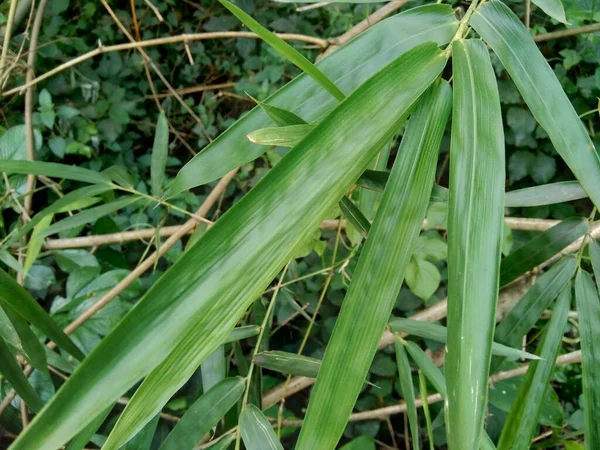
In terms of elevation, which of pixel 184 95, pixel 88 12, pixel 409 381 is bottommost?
pixel 409 381

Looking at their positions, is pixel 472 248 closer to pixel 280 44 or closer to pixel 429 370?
pixel 280 44

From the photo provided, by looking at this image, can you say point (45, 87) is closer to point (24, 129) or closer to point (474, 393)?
point (24, 129)

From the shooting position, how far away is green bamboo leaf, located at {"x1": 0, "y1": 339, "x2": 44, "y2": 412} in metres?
0.45

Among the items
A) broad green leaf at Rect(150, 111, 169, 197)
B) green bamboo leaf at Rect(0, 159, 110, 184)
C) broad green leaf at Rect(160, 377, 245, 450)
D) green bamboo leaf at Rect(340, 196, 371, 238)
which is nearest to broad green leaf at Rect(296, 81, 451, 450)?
green bamboo leaf at Rect(340, 196, 371, 238)

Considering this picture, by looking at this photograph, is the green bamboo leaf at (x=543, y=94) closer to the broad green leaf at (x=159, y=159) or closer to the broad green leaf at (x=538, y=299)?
the broad green leaf at (x=538, y=299)

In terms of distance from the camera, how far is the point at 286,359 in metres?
0.55

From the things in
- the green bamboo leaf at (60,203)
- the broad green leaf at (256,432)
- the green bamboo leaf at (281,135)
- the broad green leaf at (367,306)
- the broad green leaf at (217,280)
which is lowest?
the broad green leaf at (256,432)

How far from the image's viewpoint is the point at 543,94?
33 cm

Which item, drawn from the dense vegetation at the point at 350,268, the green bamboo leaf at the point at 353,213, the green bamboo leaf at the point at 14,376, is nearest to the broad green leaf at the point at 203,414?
the dense vegetation at the point at 350,268

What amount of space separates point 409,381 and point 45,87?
1.18 meters

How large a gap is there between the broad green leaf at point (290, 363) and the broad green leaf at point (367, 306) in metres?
0.24

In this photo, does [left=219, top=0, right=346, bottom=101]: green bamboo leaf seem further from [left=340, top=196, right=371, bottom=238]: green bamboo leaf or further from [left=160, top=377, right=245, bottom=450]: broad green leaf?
[left=160, top=377, right=245, bottom=450]: broad green leaf

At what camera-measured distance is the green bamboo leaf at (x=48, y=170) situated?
0.53 m

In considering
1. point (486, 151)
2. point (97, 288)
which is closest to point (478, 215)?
point (486, 151)
